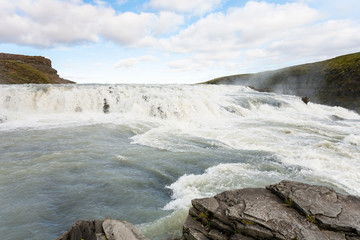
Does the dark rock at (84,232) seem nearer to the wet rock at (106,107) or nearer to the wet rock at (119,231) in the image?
the wet rock at (119,231)

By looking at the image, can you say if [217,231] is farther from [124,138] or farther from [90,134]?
[90,134]

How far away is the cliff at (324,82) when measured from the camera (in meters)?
47.8

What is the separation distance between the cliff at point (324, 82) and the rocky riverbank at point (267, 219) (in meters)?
47.2

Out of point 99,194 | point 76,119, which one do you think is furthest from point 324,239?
point 76,119

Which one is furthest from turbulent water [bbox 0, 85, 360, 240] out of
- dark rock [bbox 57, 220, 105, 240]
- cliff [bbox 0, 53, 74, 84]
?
cliff [bbox 0, 53, 74, 84]

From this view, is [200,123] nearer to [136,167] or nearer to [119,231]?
[136,167]

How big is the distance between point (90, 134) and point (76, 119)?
286 inches

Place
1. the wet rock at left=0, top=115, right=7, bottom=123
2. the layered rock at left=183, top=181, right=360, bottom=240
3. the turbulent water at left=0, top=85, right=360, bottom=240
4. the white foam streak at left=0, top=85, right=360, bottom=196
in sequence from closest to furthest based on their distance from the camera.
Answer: the layered rock at left=183, top=181, right=360, bottom=240 → the turbulent water at left=0, top=85, right=360, bottom=240 → the white foam streak at left=0, top=85, right=360, bottom=196 → the wet rock at left=0, top=115, right=7, bottom=123

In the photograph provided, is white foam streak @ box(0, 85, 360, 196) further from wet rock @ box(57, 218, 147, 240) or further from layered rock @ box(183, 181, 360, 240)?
wet rock @ box(57, 218, 147, 240)

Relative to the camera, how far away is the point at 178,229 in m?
6.14

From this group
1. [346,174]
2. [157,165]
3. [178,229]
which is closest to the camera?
[178,229]

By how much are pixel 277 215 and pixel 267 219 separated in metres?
0.27

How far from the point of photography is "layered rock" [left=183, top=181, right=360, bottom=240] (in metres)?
4.15

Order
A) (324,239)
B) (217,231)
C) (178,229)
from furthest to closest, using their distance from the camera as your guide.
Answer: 1. (178,229)
2. (217,231)
3. (324,239)
